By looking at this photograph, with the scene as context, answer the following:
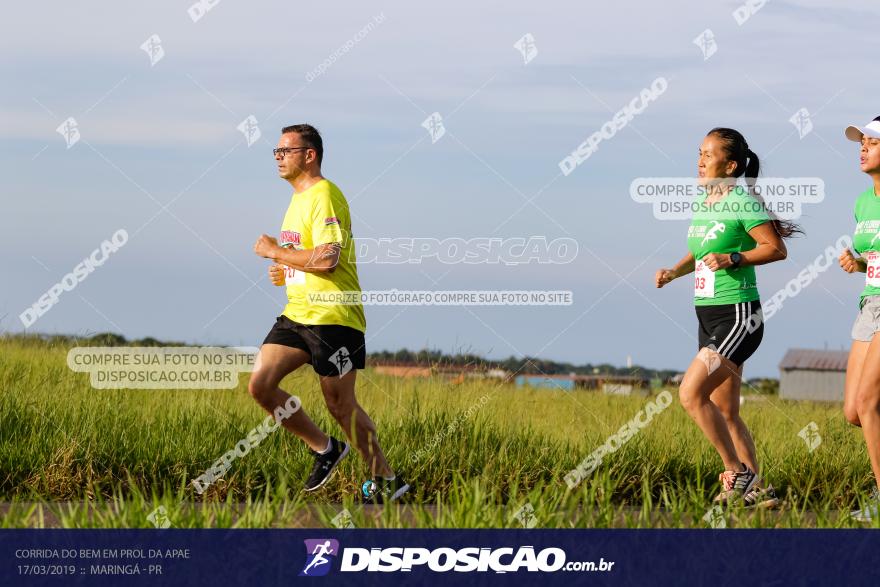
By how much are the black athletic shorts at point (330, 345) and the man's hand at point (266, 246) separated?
0.50 m

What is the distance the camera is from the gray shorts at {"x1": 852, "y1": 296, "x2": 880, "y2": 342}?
680 cm

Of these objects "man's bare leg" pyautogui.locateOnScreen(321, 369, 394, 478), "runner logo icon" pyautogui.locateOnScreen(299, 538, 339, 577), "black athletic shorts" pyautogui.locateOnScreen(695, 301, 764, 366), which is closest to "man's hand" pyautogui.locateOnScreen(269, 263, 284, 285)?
"man's bare leg" pyautogui.locateOnScreen(321, 369, 394, 478)

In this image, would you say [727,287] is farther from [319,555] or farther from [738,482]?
[319,555]

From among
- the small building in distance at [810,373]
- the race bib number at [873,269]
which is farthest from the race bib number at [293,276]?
the small building in distance at [810,373]

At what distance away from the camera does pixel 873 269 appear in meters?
6.89

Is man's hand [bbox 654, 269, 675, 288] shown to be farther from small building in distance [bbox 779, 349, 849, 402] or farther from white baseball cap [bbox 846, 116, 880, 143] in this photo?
small building in distance [bbox 779, 349, 849, 402]

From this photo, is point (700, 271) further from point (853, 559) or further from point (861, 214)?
point (853, 559)

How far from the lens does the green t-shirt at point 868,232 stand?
6883mm

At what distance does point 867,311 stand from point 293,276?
352cm

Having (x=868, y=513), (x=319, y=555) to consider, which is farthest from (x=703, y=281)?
(x=319, y=555)

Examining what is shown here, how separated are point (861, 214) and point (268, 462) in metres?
4.10

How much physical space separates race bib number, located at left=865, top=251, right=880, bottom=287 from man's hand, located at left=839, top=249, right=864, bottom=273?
9 cm

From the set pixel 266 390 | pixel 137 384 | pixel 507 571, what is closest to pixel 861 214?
pixel 507 571

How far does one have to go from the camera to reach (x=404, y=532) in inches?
214
